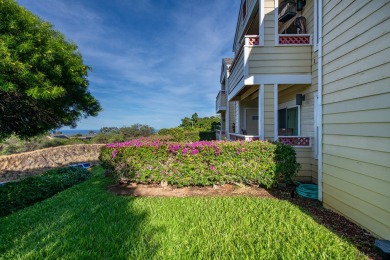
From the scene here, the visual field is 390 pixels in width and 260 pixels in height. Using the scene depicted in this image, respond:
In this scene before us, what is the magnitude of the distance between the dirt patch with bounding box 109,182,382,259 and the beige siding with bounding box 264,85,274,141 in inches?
68.5

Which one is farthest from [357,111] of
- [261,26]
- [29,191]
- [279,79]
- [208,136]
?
[208,136]

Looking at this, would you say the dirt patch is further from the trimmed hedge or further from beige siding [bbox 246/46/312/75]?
beige siding [bbox 246/46/312/75]

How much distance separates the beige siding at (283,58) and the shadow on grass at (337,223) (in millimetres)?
3766

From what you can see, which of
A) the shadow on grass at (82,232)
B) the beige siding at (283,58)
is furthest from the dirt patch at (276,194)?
the beige siding at (283,58)

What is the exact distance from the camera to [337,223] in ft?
10.1

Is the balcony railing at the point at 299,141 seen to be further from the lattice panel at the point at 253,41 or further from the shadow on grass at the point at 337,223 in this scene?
the lattice panel at the point at 253,41

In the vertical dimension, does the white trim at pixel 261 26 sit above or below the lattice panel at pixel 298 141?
above

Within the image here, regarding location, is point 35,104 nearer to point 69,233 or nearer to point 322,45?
point 69,233

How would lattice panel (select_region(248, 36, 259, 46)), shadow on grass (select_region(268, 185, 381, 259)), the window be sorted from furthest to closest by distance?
the window → lattice panel (select_region(248, 36, 259, 46)) → shadow on grass (select_region(268, 185, 381, 259))

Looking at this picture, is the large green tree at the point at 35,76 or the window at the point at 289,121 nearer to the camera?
the large green tree at the point at 35,76

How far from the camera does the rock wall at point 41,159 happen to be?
11.1 meters

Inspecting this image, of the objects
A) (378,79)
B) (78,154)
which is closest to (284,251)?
(378,79)

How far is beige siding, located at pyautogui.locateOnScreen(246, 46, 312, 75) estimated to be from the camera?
19.0 feet

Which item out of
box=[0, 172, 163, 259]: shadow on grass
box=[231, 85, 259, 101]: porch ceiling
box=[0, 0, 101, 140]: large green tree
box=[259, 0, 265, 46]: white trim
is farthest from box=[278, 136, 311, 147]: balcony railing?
box=[0, 0, 101, 140]: large green tree
